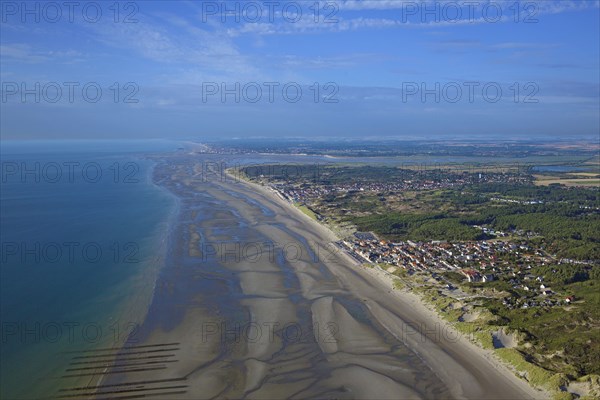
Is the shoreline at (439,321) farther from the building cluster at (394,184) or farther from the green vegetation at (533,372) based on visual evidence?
the building cluster at (394,184)

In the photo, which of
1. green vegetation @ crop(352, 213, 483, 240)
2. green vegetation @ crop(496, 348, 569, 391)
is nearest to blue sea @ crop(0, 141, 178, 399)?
green vegetation @ crop(496, 348, 569, 391)

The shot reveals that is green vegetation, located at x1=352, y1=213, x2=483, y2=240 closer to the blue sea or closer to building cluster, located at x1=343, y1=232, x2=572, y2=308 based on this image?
building cluster, located at x1=343, y1=232, x2=572, y2=308

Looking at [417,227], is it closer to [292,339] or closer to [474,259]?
[474,259]

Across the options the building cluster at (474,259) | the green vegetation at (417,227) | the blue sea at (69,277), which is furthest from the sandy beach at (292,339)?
the green vegetation at (417,227)

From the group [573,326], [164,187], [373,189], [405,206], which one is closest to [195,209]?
[164,187]

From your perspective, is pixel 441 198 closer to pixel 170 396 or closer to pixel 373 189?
pixel 373 189
